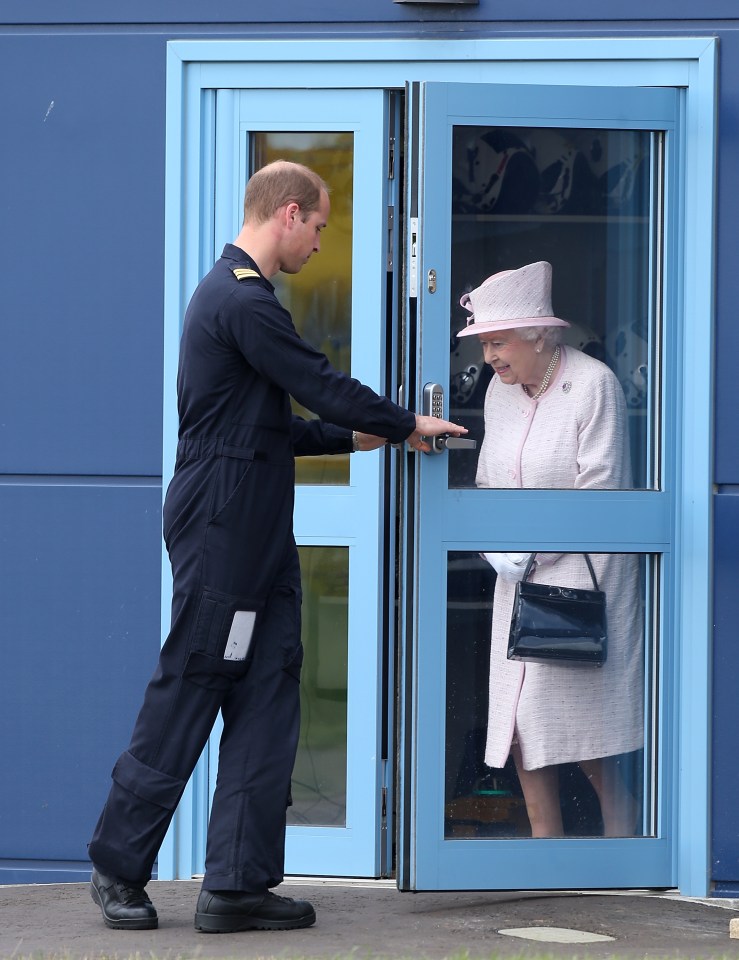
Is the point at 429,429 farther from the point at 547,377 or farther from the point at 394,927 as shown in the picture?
the point at 394,927

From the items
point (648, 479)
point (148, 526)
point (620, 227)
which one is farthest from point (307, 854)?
point (620, 227)

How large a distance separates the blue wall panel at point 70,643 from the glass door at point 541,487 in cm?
94

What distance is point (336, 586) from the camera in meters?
4.14

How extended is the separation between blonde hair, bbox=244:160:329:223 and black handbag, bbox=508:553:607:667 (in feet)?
3.95

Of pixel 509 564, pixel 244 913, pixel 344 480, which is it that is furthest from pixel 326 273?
pixel 244 913

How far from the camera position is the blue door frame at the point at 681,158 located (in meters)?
3.92

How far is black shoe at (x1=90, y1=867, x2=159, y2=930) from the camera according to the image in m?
3.30

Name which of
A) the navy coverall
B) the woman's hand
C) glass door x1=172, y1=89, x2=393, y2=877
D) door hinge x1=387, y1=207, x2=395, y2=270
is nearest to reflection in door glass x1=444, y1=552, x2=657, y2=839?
the woman's hand

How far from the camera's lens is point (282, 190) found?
3.34 metres

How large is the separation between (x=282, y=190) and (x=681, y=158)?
51.8 inches

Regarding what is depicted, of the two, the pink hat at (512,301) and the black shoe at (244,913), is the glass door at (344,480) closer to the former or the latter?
the pink hat at (512,301)

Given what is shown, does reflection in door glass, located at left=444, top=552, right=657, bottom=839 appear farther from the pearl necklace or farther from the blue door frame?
the pearl necklace

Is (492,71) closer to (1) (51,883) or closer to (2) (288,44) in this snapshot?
(2) (288,44)

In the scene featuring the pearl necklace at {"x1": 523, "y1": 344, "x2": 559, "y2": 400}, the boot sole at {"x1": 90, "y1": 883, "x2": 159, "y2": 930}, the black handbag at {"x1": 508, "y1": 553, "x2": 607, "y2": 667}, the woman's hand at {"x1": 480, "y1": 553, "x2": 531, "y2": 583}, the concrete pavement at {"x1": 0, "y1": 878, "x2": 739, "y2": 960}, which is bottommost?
the concrete pavement at {"x1": 0, "y1": 878, "x2": 739, "y2": 960}
